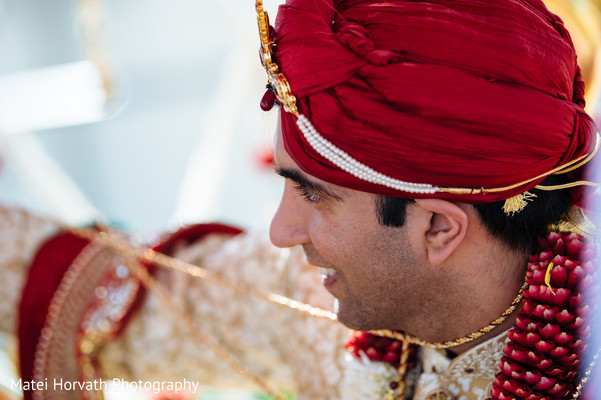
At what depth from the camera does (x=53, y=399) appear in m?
1.49

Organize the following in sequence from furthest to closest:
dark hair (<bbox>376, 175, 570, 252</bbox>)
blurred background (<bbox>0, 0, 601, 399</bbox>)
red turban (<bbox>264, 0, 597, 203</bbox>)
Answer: blurred background (<bbox>0, 0, 601, 399</bbox>)
dark hair (<bbox>376, 175, 570, 252</bbox>)
red turban (<bbox>264, 0, 597, 203</bbox>)

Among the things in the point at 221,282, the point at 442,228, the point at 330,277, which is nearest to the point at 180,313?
the point at 221,282

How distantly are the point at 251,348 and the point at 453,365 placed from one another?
580 mm

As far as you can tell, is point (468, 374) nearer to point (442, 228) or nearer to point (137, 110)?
point (442, 228)

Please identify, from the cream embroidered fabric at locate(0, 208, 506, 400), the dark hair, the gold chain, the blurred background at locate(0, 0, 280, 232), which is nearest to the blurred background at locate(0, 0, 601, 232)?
the blurred background at locate(0, 0, 280, 232)

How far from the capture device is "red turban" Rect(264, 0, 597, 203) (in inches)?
33.8

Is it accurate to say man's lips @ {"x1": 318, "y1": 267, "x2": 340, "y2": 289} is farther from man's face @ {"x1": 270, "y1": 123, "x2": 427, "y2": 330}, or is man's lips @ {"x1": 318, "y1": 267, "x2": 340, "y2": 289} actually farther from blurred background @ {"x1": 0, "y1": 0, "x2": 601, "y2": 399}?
blurred background @ {"x1": 0, "y1": 0, "x2": 601, "y2": 399}

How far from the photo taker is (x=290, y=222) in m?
1.03

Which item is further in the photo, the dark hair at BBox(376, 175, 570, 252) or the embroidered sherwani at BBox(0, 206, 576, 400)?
the embroidered sherwani at BBox(0, 206, 576, 400)

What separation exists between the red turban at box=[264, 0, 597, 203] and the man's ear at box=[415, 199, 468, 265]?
0.9 inches

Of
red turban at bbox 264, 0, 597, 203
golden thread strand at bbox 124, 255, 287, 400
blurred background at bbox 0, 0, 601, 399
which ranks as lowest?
blurred background at bbox 0, 0, 601, 399

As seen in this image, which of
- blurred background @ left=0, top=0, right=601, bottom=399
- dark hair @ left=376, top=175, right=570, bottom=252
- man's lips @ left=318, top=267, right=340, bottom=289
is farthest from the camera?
blurred background @ left=0, top=0, right=601, bottom=399

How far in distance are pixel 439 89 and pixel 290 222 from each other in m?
0.32

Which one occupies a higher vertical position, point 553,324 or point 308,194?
point 308,194
